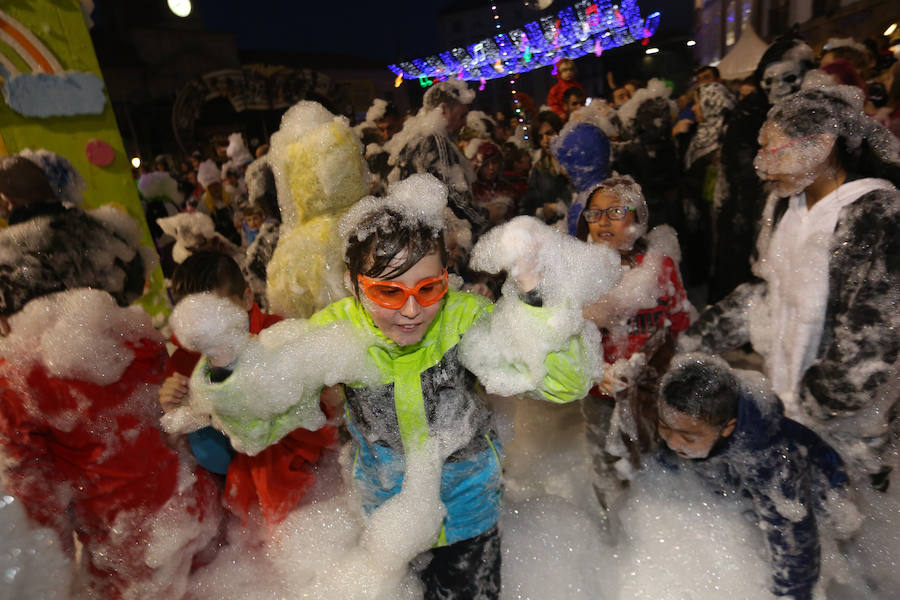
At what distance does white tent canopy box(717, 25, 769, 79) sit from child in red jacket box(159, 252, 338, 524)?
1048 cm

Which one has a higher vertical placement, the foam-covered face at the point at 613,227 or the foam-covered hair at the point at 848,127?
the foam-covered hair at the point at 848,127

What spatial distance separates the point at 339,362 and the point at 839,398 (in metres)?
1.81

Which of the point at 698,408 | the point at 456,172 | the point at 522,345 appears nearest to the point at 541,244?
the point at 522,345

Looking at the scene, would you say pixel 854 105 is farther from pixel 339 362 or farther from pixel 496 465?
pixel 339 362

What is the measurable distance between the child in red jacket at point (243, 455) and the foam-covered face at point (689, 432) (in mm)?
1304

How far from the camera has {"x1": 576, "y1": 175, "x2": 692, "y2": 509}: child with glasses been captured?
2186 millimetres

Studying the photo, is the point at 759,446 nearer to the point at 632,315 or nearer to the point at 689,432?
the point at 689,432

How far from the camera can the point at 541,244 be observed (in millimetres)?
1229

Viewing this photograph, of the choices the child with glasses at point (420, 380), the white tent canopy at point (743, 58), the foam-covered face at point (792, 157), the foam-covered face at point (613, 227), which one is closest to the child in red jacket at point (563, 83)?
the foam-covered face at point (613, 227)

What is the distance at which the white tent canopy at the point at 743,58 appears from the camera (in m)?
9.56

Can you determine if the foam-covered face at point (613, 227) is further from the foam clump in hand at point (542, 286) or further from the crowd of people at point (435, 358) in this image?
the foam clump in hand at point (542, 286)

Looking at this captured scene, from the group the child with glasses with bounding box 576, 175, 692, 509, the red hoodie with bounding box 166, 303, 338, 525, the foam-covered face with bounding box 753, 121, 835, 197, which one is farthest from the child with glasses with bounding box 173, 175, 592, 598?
the foam-covered face with bounding box 753, 121, 835, 197

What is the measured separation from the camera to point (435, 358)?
4.92ft

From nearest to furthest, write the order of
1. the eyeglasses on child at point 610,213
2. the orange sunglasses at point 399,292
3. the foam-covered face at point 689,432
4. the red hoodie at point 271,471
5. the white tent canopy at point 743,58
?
the orange sunglasses at point 399,292
the foam-covered face at point 689,432
the red hoodie at point 271,471
the eyeglasses on child at point 610,213
the white tent canopy at point 743,58
